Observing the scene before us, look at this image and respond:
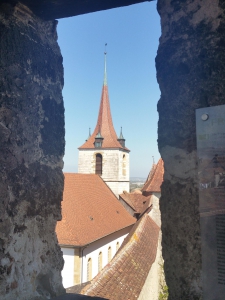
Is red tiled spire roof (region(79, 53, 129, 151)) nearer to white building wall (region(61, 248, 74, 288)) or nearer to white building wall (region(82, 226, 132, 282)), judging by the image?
white building wall (region(82, 226, 132, 282))

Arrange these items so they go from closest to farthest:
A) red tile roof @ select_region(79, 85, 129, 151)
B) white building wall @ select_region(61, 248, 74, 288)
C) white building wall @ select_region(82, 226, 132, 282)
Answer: white building wall @ select_region(61, 248, 74, 288), white building wall @ select_region(82, 226, 132, 282), red tile roof @ select_region(79, 85, 129, 151)

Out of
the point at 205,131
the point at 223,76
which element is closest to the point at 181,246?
the point at 205,131

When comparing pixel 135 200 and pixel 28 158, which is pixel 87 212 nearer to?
pixel 135 200

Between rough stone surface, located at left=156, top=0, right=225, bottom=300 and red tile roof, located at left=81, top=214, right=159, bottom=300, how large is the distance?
5.47 meters

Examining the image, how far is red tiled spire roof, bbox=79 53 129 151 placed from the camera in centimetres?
2749

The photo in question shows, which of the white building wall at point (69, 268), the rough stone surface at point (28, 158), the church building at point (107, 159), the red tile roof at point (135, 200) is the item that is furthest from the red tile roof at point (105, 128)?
the rough stone surface at point (28, 158)

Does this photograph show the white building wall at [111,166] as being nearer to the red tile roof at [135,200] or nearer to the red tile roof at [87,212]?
the red tile roof at [135,200]

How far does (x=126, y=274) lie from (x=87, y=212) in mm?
8939

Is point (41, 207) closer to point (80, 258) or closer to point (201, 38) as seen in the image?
point (201, 38)

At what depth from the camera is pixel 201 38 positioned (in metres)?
1.37

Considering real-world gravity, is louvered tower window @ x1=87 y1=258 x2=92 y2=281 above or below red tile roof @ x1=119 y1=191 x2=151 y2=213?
below

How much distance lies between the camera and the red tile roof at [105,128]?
2747 centimetres

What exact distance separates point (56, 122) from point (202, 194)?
1.14 m

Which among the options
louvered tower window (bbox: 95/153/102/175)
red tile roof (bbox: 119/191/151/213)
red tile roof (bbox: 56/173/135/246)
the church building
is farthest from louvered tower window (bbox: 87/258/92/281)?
louvered tower window (bbox: 95/153/102/175)
